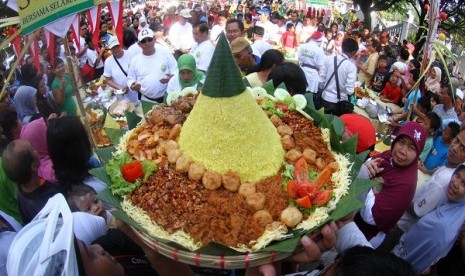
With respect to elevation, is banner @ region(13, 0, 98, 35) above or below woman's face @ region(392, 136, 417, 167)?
above

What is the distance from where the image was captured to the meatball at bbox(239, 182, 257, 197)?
2442mm

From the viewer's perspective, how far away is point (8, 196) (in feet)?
10.3

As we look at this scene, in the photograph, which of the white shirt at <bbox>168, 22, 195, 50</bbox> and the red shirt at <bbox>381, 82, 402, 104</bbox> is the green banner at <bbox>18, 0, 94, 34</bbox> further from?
the red shirt at <bbox>381, 82, 402, 104</bbox>

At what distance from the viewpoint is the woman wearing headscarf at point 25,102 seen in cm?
554

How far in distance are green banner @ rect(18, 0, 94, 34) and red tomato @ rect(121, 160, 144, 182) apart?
154 centimetres

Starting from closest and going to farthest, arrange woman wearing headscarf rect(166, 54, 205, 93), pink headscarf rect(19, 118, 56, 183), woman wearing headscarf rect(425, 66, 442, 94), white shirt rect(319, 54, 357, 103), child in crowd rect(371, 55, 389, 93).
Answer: pink headscarf rect(19, 118, 56, 183) < woman wearing headscarf rect(166, 54, 205, 93) < white shirt rect(319, 54, 357, 103) < woman wearing headscarf rect(425, 66, 442, 94) < child in crowd rect(371, 55, 389, 93)

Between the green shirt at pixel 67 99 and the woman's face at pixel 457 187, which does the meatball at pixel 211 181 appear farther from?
the green shirt at pixel 67 99

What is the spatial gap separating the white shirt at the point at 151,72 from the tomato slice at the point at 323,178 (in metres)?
3.69

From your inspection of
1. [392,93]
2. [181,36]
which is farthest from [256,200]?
[181,36]

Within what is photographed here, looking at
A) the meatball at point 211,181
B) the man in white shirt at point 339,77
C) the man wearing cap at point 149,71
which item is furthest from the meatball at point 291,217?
the man in white shirt at point 339,77

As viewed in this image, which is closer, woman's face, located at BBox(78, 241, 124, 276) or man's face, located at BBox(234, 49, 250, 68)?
woman's face, located at BBox(78, 241, 124, 276)

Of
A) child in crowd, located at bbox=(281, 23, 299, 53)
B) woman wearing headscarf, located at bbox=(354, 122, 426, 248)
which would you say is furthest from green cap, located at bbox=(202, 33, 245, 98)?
child in crowd, located at bbox=(281, 23, 299, 53)

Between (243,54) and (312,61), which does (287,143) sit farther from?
(312,61)

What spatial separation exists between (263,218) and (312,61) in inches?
207
